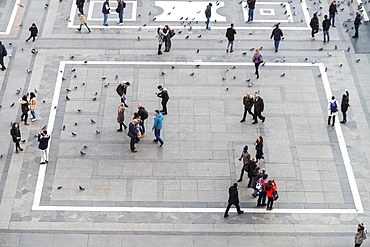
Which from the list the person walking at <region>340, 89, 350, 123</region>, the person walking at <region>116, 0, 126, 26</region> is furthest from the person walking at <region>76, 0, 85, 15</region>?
the person walking at <region>340, 89, 350, 123</region>

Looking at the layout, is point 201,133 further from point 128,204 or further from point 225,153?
point 128,204

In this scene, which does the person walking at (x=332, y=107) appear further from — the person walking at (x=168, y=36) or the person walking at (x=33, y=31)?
the person walking at (x=33, y=31)

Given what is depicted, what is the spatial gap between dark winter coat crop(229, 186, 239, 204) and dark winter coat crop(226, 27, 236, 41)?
12289 millimetres

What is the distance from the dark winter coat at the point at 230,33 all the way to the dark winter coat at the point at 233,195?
12.3 meters

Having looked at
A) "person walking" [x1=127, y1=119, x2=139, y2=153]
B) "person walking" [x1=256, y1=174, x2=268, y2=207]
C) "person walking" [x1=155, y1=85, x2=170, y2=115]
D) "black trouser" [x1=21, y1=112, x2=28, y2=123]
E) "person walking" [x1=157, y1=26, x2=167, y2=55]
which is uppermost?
"person walking" [x1=157, y1=26, x2=167, y2=55]

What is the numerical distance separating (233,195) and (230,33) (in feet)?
40.6

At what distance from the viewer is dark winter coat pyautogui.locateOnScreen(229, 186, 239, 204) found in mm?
23156

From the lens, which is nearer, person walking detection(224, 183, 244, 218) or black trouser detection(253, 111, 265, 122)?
person walking detection(224, 183, 244, 218)

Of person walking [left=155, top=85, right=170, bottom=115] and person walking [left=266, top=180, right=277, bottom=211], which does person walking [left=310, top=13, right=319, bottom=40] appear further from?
person walking [left=266, top=180, right=277, bottom=211]

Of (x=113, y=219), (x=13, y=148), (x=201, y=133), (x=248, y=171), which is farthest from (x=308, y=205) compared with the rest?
(x=13, y=148)

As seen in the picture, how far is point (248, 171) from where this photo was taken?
2497cm

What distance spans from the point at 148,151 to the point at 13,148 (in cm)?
602

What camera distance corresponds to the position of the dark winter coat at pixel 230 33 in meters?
33.0

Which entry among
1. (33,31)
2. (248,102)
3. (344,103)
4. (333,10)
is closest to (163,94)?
(248,102)
